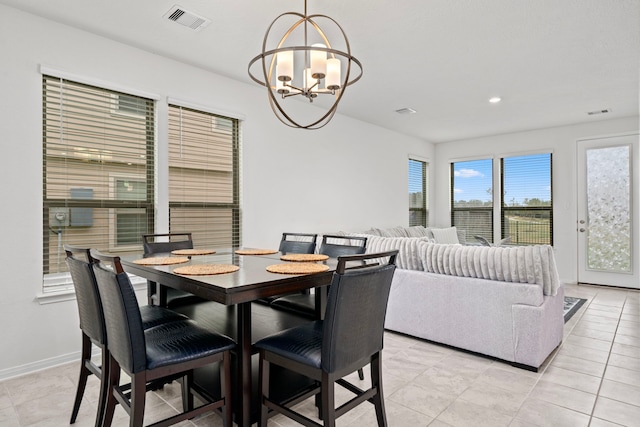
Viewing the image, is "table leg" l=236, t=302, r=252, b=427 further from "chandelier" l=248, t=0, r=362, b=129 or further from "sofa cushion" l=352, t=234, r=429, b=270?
"sofa cushion" l=352, t=234, r=429, b=270

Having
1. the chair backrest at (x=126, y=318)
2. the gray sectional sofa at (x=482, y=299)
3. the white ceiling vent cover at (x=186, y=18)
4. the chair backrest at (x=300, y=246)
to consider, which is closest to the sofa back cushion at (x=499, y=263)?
the gray sectional sofa at (x=482, y=299)

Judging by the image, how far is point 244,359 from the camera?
171 cm

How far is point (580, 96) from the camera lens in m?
4.54

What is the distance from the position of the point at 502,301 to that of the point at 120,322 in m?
2.62

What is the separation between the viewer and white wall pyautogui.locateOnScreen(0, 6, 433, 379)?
2.63 m

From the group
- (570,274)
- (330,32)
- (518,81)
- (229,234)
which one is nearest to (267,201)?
(229,234)

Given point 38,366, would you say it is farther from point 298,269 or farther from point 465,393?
point 465,393

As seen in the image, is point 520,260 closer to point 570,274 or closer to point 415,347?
point 415,347

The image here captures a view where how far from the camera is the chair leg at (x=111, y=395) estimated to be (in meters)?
1.66

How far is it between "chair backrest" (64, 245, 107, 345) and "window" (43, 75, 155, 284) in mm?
1236

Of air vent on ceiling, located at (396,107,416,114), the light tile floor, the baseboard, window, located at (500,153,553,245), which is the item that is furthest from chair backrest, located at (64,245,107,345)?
window, located at (500,153,553,245)

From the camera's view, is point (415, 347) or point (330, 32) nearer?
point (330, 32)

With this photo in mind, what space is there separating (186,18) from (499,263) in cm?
307

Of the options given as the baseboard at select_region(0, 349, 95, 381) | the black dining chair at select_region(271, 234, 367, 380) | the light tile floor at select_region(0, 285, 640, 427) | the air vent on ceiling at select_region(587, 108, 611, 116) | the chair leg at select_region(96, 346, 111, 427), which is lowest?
the light tile floor at select_region(0, 285, 640, 427)
